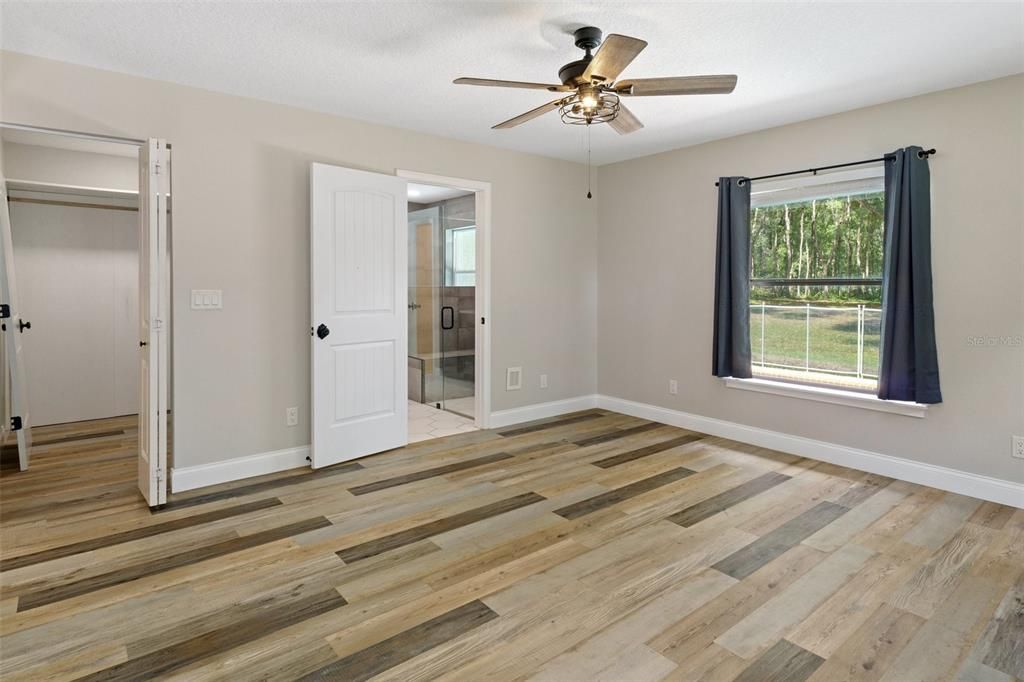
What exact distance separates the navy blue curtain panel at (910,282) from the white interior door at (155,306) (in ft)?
14.6

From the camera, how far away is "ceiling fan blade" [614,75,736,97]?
244 centimetres

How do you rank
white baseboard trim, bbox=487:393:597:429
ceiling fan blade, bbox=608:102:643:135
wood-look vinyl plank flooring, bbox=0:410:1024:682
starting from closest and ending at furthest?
1. wood-look vinyl plank flooring, bbox=0:410:1024:682
2. ceiling fan blade, bbox=608:102:643:135
3. white baseboard trim, bbox=487:393:597:429

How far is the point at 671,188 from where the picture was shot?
200 inches

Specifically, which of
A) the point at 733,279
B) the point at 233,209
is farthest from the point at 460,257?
the point at 733,279

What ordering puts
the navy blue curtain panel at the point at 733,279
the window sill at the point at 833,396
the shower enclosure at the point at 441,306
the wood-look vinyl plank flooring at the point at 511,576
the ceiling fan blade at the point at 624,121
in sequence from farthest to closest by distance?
the shower enclosure at the point at 441,306 < the navy blue curtain panel at the point at 733,279 < the window sill at the point at 833,396 < the ceiling fan blade at the point at 624,121 < the wood-look vinyl plank flooring at the point at 511,576

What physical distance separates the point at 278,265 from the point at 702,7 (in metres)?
2.98

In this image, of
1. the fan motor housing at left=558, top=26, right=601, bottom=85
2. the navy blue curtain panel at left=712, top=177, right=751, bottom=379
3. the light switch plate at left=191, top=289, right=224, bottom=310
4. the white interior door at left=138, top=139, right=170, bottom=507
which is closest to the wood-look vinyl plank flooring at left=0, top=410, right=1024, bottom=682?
the white interior door at left=138, top=139, right=170, bottom=507

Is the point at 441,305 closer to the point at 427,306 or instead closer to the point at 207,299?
the point at 427,306

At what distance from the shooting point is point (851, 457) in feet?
13.1

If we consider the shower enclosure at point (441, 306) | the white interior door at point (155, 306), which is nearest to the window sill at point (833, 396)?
the shower enclosure at point (441, 306)

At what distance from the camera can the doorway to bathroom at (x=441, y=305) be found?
18.9ft

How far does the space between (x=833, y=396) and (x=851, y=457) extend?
44cm

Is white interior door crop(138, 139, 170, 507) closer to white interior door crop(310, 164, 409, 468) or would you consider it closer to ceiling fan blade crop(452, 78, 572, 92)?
white interior door crop(310, 164, 409, 468)

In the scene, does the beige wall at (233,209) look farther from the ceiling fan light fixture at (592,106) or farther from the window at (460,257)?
the ceiling fan light fixture at (592,106)
